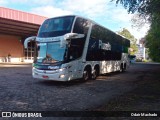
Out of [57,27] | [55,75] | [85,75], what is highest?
[57,27]

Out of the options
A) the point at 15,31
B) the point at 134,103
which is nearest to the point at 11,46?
the point at 15,31

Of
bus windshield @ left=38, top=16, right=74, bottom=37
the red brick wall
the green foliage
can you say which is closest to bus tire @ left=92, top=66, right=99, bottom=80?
bus windshield @ left=38, top=16, right=74, bottom=37

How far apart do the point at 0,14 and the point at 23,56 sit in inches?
683

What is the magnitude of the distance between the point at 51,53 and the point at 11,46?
32.1 metres

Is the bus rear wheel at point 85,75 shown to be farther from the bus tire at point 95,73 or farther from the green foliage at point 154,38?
the green foliage at point 154,38

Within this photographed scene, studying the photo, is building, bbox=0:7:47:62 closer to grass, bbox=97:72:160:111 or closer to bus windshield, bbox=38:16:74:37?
bus windshield, bbox=38:16:74:37

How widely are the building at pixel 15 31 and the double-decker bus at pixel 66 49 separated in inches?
710

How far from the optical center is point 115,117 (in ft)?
21.2

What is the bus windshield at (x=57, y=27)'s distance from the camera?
1273 cm

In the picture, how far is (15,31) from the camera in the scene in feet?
130

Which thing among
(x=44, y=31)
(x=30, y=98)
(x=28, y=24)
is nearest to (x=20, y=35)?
(x=28, y=24)

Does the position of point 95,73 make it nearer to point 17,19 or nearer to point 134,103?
point 134,103

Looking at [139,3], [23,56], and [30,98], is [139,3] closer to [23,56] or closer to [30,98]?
[30,98]

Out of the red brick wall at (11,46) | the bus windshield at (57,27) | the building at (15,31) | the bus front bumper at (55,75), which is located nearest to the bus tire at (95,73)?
the bus front bumper at (55,75)
